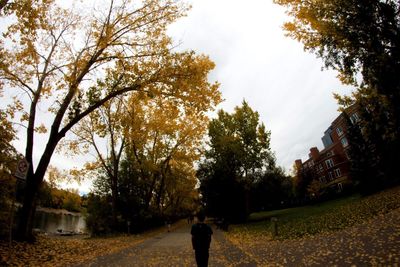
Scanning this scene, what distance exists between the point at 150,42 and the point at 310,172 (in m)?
48.1

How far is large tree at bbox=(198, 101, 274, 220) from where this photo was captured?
31.3 m

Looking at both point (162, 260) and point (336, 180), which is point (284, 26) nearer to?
point (162, 260)

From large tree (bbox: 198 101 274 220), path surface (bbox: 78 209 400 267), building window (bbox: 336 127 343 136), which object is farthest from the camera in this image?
building window (bbox: 336 127 343 136)

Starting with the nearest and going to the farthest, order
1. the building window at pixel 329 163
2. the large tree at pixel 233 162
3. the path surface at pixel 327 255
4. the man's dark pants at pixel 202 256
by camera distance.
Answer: the man's dark pants at pixel 202 256
the path surface at pixel 327 255
the large tree at pixel 233 162
the building window at pixel 329 163

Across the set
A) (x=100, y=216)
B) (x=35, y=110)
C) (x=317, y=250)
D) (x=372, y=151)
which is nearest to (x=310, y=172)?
(x=372, y=151)

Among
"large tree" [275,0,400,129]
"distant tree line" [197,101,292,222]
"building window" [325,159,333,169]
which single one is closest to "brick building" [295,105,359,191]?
"building window" [325,159,333,169]

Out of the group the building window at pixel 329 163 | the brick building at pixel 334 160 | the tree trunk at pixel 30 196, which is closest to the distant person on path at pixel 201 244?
the tree trunk at pixel 30 196

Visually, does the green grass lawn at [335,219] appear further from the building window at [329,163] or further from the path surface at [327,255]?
the building window at [329,163]

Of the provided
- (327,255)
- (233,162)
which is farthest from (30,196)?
(233,162)

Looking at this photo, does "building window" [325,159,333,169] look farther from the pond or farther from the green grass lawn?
the pond

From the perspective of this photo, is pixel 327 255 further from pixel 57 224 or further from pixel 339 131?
pixel 57 224

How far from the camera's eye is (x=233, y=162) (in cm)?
3581

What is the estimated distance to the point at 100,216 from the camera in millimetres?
25688

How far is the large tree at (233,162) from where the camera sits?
3134 cm
